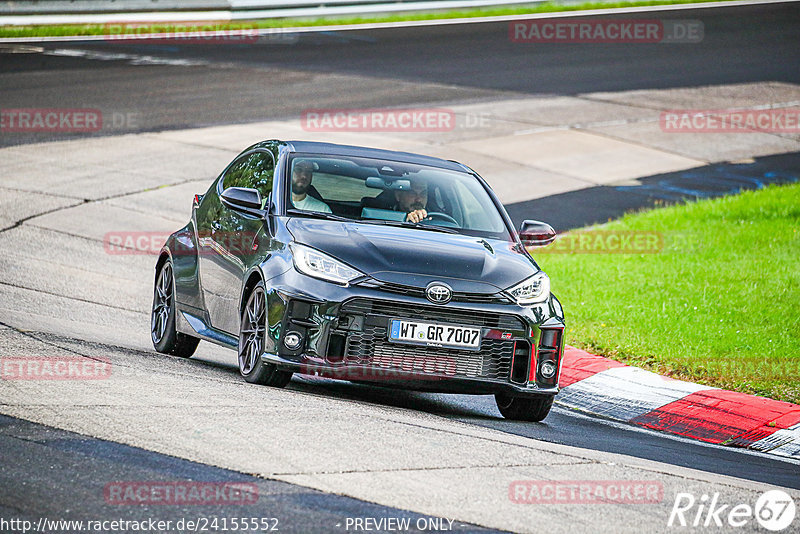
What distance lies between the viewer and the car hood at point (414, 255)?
7.69 meters

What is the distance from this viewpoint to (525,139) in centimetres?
2183

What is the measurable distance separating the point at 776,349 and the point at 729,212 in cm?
666

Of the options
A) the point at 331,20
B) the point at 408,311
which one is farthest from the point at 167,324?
the point at 331,20

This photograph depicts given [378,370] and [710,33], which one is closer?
[378,370]

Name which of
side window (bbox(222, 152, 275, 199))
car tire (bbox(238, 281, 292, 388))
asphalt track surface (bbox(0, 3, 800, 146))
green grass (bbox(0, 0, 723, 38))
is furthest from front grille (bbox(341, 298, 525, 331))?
green grass (bbox(0, 0, 723, 38))

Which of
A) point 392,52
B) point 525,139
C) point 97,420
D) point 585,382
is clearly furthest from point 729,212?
point 392,52

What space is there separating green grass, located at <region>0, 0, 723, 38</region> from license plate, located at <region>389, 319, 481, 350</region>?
23.5 metres

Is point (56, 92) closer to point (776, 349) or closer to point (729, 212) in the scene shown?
point (729, 212)

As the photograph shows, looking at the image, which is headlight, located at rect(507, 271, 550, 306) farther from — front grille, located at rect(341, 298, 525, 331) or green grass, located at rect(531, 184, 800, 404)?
green grass, located at rect(531, 184, 800, 404)

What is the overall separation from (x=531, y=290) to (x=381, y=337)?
42.8 inches

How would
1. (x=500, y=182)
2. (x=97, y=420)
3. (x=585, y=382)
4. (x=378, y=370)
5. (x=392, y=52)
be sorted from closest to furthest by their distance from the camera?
(x=97, y=420)
(x=378, y=370)
(x=585, y=382)
(x=500, y=182)
(x=392, y=52)

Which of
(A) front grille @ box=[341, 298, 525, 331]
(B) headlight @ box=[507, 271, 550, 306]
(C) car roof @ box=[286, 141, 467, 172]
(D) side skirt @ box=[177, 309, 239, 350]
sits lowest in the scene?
(D) side skirt @ box=[177, 309, 239, 350]

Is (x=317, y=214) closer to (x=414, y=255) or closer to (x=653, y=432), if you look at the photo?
(x=414, y=255)

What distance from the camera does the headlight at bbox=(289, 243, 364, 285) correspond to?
7.66m
